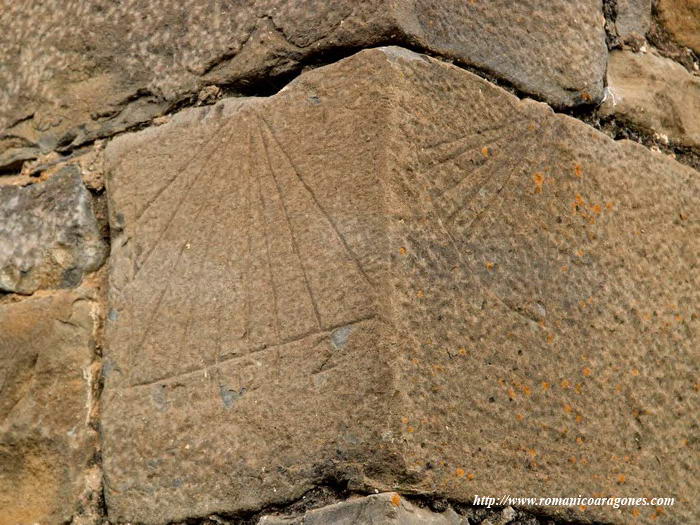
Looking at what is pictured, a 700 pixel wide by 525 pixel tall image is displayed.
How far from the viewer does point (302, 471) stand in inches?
70.9

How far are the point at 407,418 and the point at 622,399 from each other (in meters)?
0.52

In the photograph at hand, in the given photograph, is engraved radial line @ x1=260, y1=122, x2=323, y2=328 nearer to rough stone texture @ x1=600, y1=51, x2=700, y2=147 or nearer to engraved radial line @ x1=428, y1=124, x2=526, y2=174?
engraved radial line @ x1=428, y1=124, x2=526, y2=174

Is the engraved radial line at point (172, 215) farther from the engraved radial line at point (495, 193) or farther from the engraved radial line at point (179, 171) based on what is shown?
the engraved radial line at point (495, 193)

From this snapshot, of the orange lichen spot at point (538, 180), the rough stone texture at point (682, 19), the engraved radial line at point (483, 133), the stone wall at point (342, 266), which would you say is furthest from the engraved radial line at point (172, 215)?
the rough stone texture at point (682, 19)

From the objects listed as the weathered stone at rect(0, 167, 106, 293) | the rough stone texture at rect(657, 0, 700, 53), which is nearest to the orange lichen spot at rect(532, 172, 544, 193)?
the rough stone texture at rect(657, 0, 700, 53)

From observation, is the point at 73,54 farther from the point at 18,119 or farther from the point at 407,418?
the point at 407,418

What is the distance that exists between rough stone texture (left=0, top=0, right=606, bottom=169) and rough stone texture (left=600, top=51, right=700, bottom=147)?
80mm

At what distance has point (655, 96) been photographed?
7.83 ft

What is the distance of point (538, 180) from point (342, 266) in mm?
440

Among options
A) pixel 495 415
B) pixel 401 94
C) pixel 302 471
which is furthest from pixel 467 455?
pixel 401 94

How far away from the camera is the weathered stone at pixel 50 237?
2213 millimetres

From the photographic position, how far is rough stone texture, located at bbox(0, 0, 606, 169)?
6.48 ft

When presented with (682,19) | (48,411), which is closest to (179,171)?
(48,411)

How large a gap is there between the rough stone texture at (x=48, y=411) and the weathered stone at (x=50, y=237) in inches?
2.3
